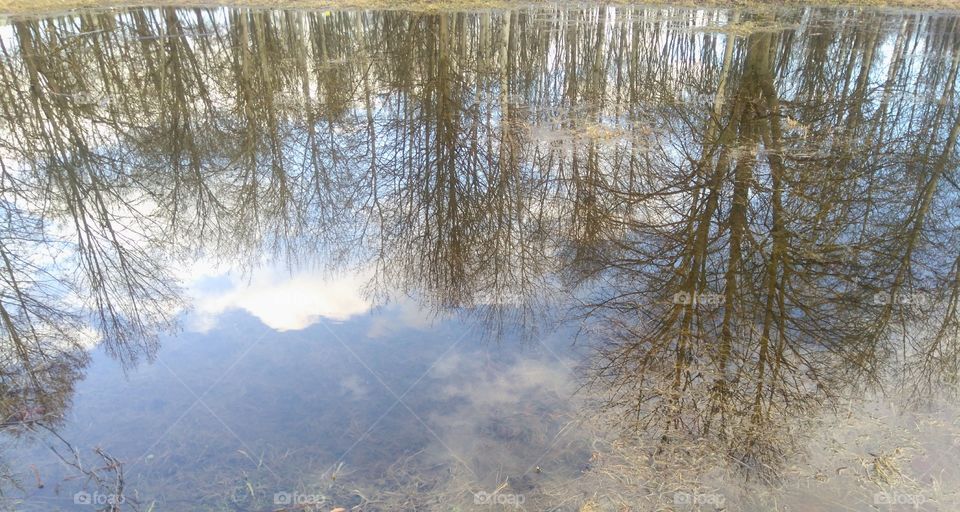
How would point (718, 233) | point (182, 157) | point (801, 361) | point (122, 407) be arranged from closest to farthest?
point (122, 407), point (801, 361), point (718, 233), point (182, 157)

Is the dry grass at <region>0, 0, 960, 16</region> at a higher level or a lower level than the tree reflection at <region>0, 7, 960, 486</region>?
higher

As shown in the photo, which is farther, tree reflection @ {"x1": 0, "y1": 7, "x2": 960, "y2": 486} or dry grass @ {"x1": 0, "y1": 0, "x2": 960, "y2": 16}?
dry grass @ {"x1": 0, "y1": 0, "x2": 960, "y2": 16}

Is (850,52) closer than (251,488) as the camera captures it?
No

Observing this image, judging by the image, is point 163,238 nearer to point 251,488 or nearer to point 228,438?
point 228,438

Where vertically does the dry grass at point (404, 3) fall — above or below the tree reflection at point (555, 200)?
above

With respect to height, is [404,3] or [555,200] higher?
[404,3]

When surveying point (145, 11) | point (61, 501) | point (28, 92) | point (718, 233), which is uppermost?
point (145, 11)

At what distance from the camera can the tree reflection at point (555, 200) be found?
5020 mm

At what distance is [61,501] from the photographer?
3686 millimetres

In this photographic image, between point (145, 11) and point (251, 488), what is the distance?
68.6 ft

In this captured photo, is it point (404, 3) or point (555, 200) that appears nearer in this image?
point (555, 200)

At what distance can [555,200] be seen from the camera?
7.53 meters

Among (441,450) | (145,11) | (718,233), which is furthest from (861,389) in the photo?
(145,11)

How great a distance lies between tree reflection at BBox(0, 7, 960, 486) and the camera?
16.5 feet
